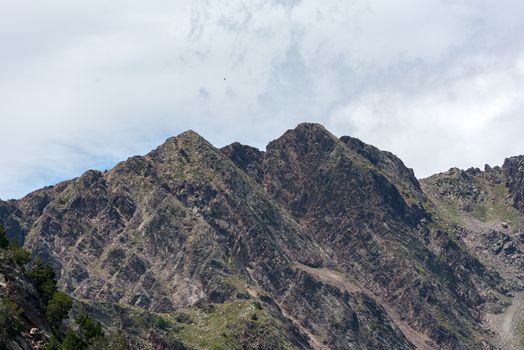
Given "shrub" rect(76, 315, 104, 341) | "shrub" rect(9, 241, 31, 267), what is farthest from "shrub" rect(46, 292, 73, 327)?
"shrub" rect(9, 241, 31, 267)

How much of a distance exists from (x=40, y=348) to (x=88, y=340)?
102 ft

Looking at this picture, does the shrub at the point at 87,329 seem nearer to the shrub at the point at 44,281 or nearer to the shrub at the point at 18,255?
the shrub at the point at 44,281

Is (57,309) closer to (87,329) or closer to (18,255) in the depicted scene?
(87,329)

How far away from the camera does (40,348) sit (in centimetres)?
13788

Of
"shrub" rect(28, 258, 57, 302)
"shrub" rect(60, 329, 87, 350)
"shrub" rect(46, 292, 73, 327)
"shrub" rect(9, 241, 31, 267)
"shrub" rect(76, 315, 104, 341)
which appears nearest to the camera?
"shrub" rect(60, 329, 87, 350)

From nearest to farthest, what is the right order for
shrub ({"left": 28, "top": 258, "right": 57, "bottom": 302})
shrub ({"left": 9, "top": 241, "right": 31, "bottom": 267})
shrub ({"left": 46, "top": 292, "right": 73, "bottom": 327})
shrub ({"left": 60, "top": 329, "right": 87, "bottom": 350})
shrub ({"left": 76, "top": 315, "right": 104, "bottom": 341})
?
shrub ({"left": 60, "top": 329, "right": 87, "bottom": 350}) → shrub ({"left": 46, "top": 292, "right": 73, "bottom": 327}) → shrub ({"left": 76, "top": 315, "right": 104, "bottom": 341}) → shrub ({"left": 9, "top": 241, "right": 31, "bottom": 267}) → shrub ({"left": 28, "top": 258, "right": 57, "bottom": 302})

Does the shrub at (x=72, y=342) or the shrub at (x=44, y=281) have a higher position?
the shrub at (x=44, y=281)

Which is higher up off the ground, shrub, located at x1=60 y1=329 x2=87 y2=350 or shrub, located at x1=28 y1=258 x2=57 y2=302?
shrub, located at x1=28 y1=258 x2=57 y2=302

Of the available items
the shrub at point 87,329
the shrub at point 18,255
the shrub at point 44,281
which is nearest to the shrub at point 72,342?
the shrub at point 87,329

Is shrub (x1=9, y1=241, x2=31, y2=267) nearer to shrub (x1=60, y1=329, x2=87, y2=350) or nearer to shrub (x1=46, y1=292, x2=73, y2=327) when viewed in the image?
shrub (x1=46, y1=292, x2=73, y2=327)

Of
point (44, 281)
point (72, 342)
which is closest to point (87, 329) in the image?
point (44, 281)

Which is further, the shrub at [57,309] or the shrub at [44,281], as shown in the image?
the shrub at [44,281]

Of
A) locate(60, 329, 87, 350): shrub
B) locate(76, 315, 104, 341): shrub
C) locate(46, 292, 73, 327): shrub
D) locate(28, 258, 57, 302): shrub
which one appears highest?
locate(28, 258, 57, 302): shrub

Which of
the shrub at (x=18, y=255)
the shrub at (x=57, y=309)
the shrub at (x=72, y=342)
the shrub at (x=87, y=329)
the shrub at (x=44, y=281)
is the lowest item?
the shrub at (x=72, y=342)
